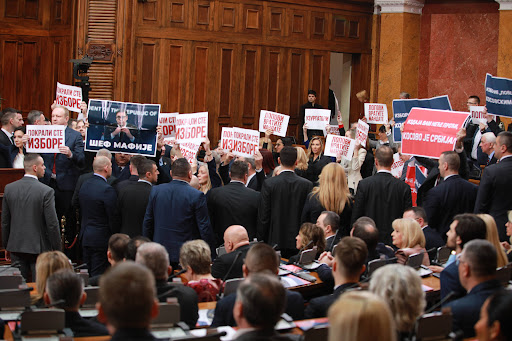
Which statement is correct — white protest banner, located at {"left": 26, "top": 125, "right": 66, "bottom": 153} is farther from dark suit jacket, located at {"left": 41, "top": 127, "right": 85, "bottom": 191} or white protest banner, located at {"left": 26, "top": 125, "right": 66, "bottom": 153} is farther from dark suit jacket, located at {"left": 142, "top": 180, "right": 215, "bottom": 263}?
dark suit jacket, located at {"left": 142, "top": 180, "right": 215, "bottom": 263}

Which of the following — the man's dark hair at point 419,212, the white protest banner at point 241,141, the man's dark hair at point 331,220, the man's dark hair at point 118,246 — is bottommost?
the man's dark hair at point 118,246

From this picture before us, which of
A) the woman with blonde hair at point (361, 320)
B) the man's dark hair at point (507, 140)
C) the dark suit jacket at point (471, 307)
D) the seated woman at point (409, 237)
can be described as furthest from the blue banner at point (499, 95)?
the woman with blonde hair at point (361, 320)

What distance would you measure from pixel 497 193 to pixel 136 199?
393cm

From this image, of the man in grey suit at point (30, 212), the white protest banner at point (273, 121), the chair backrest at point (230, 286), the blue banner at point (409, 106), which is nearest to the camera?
the chair backrest at point (230, 286)

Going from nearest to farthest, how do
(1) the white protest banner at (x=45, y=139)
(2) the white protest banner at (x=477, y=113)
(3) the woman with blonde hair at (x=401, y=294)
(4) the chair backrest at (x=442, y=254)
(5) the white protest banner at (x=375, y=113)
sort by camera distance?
(3) the woman with blonde hair at (x=401, y=294) < (4) the chair backrest at (x=442, y=254) < (1) the white protest banner at (x=45, y=139) < (2) the white protest banner at (x=477, y=113) < (5) the white protest banner at (x=375, y=113)

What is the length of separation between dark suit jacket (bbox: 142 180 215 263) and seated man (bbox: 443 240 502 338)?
3389 millimetres

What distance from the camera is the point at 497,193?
26.9ft

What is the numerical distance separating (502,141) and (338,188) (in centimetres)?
192

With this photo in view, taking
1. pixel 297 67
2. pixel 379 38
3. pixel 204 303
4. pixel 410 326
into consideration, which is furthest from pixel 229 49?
pixel 410 326

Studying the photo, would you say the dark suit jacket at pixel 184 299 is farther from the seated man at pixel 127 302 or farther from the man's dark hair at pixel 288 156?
the man's dark hair at pixel 288 156

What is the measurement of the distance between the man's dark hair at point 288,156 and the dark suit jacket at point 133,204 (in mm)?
1515

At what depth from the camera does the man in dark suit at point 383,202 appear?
8273 mm

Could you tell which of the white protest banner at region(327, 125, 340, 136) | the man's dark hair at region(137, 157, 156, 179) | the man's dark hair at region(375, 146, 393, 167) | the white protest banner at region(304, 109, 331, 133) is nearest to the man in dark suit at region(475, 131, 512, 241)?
the man's dark hair at region(375, 146, 393, 167)

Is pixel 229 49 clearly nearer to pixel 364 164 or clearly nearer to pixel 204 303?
pixel 364 164
